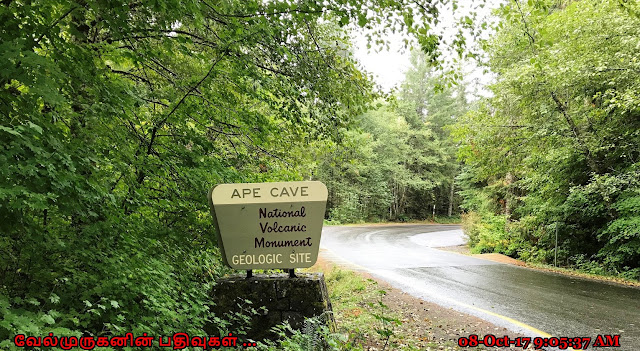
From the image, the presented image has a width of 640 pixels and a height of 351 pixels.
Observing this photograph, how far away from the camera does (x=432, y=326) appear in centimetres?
553

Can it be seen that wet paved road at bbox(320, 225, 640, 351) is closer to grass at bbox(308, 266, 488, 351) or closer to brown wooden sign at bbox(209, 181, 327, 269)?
grass at bbox(308, 266, 488, 351)

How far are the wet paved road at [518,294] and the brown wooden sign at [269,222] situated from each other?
3402mm

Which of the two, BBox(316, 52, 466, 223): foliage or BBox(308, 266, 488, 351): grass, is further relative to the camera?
BBox(316, 52, 466, 223): foliage

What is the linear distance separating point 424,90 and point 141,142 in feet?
148

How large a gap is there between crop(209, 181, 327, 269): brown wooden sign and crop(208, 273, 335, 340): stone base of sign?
1.03 feet

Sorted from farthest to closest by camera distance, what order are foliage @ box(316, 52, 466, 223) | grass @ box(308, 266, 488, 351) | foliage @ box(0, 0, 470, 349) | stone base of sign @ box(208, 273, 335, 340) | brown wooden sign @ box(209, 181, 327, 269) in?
foliage @ box(316, 52, 466, 223) < grass @ box(308, 266, 488, 351) < stone base of sign @ box(208, 273, 335, 340) < brown wooden sign @ box(209, 181, 327, 269) < foliage @ box(0, 0, 470, 349)

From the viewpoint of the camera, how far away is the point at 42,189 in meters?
2.31

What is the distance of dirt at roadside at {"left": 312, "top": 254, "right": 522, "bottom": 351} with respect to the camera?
15.9 feet

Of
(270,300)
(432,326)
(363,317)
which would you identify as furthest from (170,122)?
(432,326)

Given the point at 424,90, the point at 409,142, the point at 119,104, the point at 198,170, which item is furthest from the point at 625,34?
the point at 424,90

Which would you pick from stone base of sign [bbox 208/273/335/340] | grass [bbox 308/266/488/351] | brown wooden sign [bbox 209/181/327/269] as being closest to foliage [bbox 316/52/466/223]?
grass [bbox 308/266/488/351]

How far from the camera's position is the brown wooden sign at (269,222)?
3.80 metres

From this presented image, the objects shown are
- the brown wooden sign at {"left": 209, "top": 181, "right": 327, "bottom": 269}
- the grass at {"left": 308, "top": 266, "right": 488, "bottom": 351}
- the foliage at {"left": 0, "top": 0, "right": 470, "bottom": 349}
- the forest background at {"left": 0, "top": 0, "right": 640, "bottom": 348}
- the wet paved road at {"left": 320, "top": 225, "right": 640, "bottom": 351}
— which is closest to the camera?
the foliage at {"left": 0, "top": 0, "right": 470, "bottom": 349}

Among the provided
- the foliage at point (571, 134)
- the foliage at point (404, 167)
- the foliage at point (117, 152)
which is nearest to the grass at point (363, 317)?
the foliage at point (117, 152)
